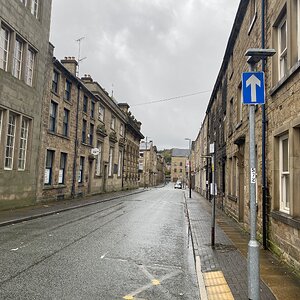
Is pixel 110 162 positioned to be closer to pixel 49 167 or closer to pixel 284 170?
pixel 49 167

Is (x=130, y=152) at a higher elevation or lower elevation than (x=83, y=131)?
higher

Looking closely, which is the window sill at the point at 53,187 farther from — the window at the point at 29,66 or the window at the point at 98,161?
the window at the point at 98,161

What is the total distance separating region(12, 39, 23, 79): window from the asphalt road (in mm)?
8460

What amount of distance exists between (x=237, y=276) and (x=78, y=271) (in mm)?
3056

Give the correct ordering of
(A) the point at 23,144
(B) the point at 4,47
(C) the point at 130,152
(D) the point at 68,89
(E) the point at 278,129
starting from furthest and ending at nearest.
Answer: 1. (C) the point at 130,152
2. (D) the point at 68,89
3. (A) the point at 23,144
4. (B) the point at 4,47
5. (E) the point at 278,129

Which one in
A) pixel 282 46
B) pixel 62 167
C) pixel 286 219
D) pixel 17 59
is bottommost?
pixel 286 219

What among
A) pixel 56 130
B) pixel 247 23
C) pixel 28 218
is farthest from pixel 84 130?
pixel 247 23

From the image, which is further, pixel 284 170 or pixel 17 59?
pixel 17 59

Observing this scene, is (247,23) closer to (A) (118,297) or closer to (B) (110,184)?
(A) (118,297)

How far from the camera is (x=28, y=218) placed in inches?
522

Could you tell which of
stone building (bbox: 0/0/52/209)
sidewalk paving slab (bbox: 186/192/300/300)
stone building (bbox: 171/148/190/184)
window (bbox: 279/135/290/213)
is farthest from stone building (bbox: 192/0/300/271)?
stone building (bbox: 171/148/190/184)

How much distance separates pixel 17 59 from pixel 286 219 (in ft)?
49.7

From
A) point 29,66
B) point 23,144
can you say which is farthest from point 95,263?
point 29,66

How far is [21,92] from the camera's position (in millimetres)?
16594
